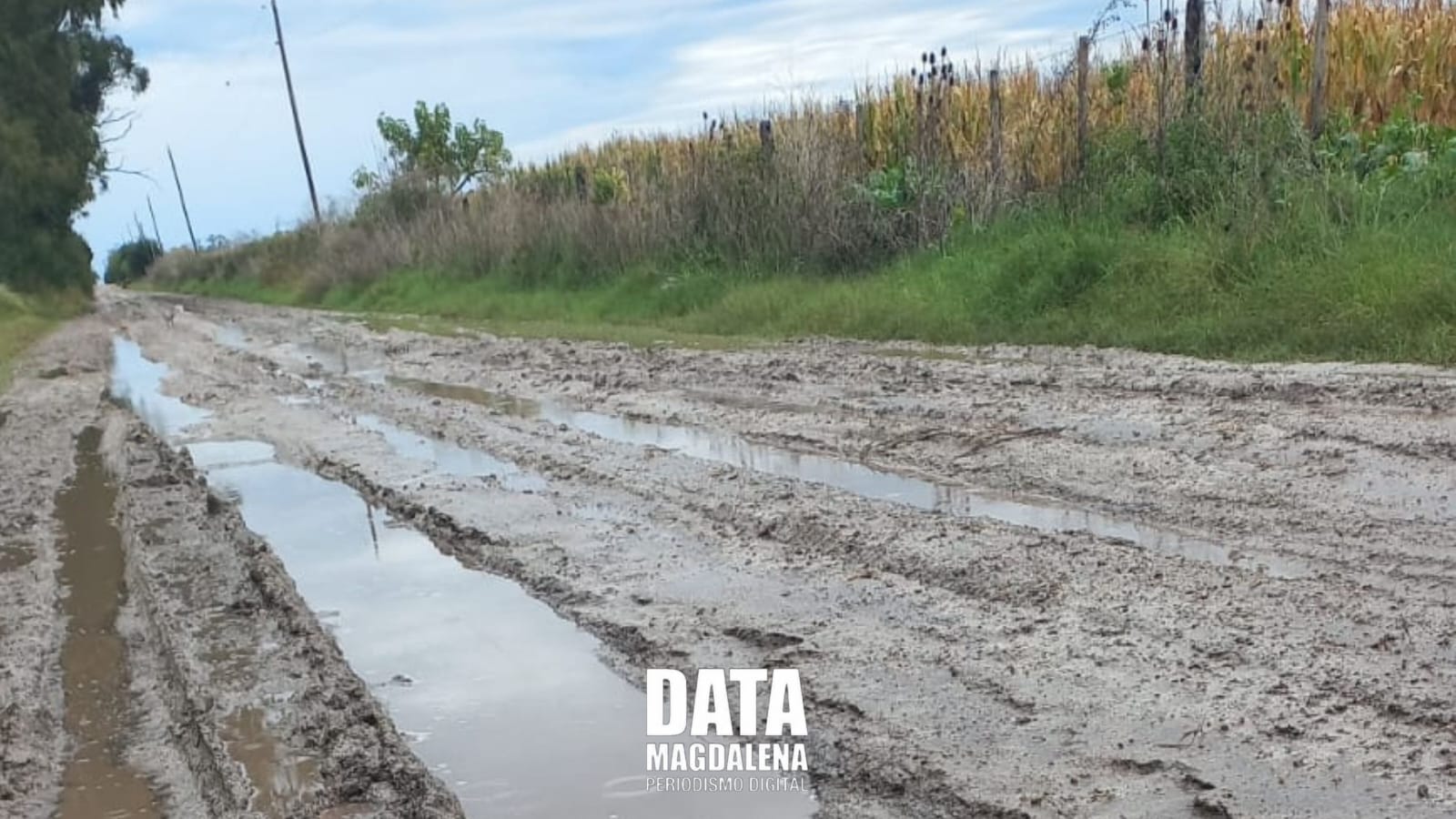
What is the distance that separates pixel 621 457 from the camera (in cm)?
695

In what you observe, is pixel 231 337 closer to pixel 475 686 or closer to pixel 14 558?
pixel 14 558

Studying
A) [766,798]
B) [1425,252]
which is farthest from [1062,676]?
[1425,252]

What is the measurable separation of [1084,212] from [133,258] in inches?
3281

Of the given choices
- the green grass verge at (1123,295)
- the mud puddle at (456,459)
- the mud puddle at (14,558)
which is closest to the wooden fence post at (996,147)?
the green grass verge at (1123,295)

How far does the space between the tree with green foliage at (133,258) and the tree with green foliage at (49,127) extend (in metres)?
48.0

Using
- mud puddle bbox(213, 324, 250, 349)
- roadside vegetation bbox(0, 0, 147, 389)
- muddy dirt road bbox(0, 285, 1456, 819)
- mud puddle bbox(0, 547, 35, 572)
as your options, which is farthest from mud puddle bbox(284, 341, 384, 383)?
roadside vegetation bbox(0, 0, 147, 389)

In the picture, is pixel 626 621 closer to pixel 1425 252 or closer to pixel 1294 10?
pixel 1425 252

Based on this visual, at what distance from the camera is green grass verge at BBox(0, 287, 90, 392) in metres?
19.3

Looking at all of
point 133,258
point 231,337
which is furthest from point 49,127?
point 133,258

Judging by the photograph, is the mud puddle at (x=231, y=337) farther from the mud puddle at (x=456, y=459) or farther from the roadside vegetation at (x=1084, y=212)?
the mud puddle at (x=456, y=459)

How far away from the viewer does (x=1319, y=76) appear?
10.4m

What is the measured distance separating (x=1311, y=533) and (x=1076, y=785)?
Result: 76.6 inches

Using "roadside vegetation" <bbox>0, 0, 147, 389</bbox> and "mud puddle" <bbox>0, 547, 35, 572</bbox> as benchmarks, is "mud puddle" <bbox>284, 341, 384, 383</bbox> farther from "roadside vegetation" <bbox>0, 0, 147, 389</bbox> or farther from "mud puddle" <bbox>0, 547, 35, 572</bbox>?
"roadside vegetation" <bbox>0, 0, 147, 389</bbox>

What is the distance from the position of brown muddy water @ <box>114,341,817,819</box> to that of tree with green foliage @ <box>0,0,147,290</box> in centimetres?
2924
